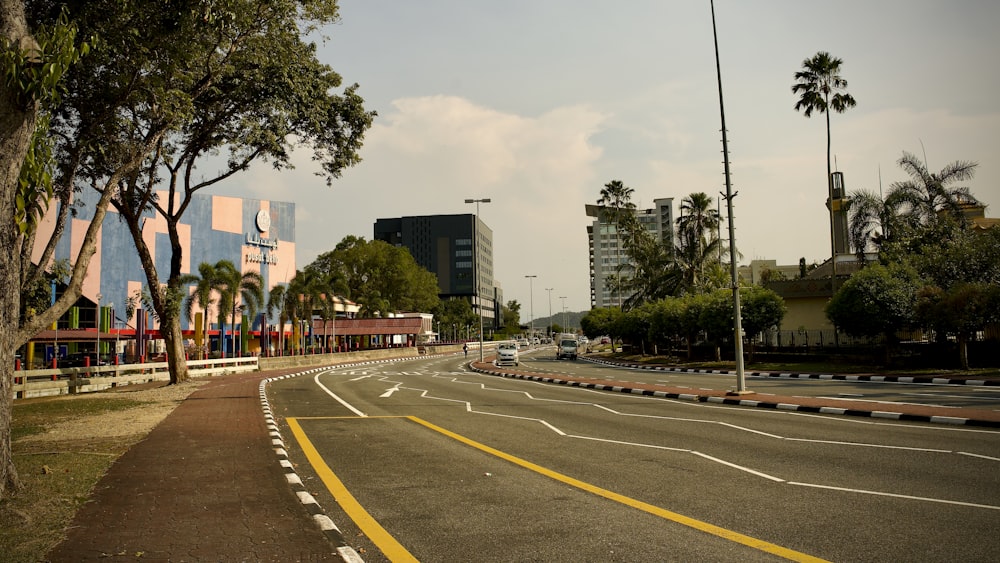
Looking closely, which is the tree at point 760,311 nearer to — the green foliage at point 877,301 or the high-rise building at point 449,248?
the green foliage at point 877,301

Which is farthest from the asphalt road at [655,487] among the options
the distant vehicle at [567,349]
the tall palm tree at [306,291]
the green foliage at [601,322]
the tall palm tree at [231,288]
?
the green foliage at [601,322]

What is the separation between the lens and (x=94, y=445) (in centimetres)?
1091

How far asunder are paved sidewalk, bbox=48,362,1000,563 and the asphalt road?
44 cm

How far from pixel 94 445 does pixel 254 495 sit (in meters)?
5.57

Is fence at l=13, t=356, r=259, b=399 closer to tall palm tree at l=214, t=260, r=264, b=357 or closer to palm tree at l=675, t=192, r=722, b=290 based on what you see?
tall palm tree at l=214, t=260, r=264, b=357

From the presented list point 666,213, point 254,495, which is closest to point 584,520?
point 254,495

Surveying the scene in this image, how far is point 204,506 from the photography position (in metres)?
6.73

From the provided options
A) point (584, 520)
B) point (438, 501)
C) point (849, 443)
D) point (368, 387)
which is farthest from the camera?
point (368, 387)

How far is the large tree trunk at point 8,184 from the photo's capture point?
6836 millimetres

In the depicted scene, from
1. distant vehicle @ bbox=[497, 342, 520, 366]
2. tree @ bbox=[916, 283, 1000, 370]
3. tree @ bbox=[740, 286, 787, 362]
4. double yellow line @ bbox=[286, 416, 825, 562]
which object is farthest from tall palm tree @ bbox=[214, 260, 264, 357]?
tree @ bbox=[916, 283, 1000, 370]

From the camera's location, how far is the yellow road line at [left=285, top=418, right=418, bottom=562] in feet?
17.8

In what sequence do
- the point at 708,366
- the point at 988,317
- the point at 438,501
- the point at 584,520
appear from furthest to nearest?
the point at 708,366 → the point at 988,317 → the point at 438,501 → the point at 584,520

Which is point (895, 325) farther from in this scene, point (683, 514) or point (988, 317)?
point (683, 514)

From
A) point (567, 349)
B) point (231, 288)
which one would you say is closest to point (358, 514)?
point (231, 288)
